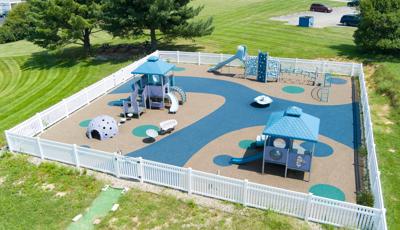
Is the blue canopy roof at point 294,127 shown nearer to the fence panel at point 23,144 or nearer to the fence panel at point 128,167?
the fence panel at point 128,167

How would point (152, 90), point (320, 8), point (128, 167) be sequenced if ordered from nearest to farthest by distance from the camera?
point (128, 167), point (152, 90), point (320, 8)

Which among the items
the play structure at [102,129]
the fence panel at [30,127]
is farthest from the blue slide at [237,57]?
the fence panel at [30,127]

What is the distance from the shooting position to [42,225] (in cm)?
1203

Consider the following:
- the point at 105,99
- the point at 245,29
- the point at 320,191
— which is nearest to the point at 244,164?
the point at 320,191

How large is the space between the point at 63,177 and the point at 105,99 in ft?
27.5

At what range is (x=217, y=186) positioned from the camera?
1268 cm

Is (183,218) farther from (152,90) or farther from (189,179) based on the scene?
(152,90)

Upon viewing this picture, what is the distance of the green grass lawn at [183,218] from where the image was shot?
11.7 metres

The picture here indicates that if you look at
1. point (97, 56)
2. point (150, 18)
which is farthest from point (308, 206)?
point (97, 56)

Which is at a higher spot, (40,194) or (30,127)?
(30,127)

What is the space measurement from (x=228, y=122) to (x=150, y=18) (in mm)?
14572

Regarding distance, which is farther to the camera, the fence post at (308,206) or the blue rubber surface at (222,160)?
the blue rubber surface at (222,160)

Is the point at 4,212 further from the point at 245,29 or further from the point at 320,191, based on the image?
the point at 245,29

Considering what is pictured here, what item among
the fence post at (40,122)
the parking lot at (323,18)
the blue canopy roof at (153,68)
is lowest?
the fence post at (40,122)
